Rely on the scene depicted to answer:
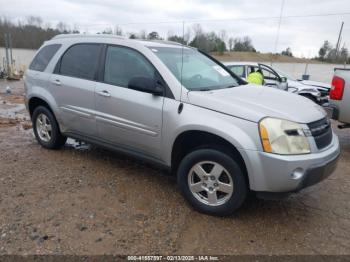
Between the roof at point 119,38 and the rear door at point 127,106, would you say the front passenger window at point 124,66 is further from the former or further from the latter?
the roof at point 119,38

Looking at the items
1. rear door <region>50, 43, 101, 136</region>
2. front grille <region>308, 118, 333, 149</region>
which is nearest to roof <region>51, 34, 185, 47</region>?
rear door <region>50, 43, 101, 136</region>

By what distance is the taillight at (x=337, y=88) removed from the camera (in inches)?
223

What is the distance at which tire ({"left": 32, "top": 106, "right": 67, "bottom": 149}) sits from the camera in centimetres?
524

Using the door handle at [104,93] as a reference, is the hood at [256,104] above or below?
above

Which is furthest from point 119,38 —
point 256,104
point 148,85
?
point 256,104

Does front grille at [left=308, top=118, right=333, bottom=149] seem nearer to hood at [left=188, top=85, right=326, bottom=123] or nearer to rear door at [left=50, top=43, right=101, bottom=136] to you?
hood at [left=188, top=85, right=326, bottom=123]

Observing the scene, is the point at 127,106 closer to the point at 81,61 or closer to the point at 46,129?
the point at 81,61

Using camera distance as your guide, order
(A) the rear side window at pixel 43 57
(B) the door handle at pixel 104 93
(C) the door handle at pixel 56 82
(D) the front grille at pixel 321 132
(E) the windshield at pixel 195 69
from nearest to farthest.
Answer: (D) the front grille at pixel 321 132
(E) the windshield at pixel 195 69
(B) the door handle at pixel 104 93
(C) the door handle at pixel 56 82
(A) the rear side window at pixel 43 57

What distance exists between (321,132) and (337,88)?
2.76 meters

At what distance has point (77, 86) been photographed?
4602 millimetres

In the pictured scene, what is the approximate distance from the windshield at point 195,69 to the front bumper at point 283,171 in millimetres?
1154

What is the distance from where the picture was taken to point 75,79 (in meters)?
4.67

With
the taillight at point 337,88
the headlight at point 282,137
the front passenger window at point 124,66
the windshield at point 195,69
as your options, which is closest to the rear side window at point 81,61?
the front passenger window at point 124,66

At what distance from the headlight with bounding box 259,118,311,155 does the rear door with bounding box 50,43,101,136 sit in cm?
234
